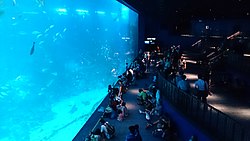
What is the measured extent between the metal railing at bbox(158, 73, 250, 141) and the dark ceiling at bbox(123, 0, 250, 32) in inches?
365

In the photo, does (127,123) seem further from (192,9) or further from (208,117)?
(192,9)

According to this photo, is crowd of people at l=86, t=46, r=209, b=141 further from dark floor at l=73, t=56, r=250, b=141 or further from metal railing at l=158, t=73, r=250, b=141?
metal railing at l=158, t=73, r=250, b=141

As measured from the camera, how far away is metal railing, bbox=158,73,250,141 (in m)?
5.94

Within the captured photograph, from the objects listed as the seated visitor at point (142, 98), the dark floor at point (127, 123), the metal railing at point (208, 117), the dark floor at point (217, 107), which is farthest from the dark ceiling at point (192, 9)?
the metal railing at point (208, 117)

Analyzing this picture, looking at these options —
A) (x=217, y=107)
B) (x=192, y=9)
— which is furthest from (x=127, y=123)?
(x=192, y=9)

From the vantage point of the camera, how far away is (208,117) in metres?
7.39

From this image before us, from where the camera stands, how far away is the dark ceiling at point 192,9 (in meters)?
20.3

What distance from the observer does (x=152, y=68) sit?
23.0m

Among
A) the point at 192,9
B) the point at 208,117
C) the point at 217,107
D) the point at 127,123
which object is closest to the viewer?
the point at 208,117

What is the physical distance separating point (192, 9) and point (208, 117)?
20.8m

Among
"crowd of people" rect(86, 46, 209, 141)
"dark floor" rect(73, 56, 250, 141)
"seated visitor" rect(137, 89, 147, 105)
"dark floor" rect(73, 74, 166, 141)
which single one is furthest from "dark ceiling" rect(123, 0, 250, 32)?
"dark floor" rect(73, 74, 166, 141)

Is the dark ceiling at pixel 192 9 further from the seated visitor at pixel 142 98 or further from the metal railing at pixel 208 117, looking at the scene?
the metal railing at pixel 208 117

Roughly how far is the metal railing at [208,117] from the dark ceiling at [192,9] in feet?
30.4

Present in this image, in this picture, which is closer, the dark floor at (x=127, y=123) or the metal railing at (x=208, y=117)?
the metal railing at (x=208, y=117)
